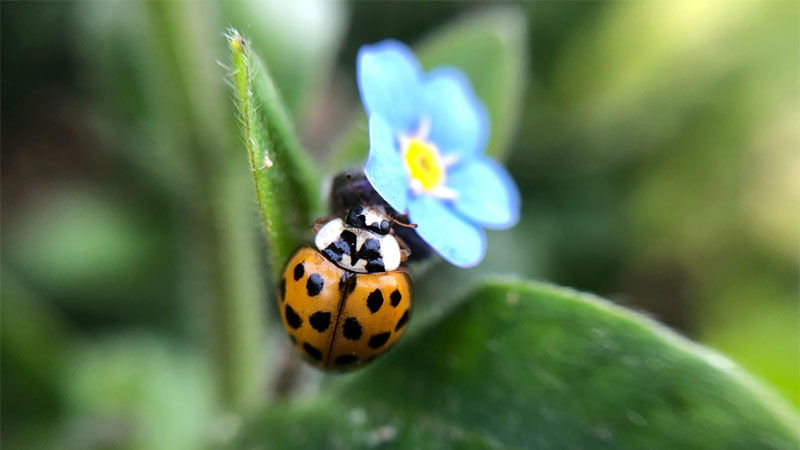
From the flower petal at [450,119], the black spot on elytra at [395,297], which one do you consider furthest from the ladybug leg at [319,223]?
the flower petal at [450,119]

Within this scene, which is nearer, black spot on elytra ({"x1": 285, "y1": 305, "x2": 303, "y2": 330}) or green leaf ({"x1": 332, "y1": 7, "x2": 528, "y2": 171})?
black spot on elytra ({"x1": 285, "y1": 305, "x2": 303, "y2": 330})

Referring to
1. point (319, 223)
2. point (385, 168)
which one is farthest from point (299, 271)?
point (385, 168)

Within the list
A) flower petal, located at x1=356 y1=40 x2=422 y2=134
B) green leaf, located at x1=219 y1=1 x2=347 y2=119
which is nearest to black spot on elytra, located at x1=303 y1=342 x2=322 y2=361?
flower petal, located at x1=356 y1=40 x2=422 y2=134

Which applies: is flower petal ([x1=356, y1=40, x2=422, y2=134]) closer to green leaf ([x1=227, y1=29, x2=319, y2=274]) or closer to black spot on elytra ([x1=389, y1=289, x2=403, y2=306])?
green leaf ([x1=227, y1=29, x2=319, y2=274])

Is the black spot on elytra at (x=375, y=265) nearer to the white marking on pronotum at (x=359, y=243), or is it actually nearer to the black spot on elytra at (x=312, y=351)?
the white marking on pronotum at (x=359, y=243)

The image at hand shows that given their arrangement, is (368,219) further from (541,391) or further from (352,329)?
(541,391)
